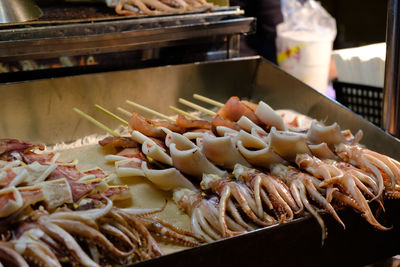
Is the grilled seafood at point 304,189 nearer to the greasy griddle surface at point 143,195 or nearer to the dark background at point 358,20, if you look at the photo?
the greasy griddle surface at point 143,195

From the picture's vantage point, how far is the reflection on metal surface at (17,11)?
272 cm

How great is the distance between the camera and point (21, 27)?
2.64 meters

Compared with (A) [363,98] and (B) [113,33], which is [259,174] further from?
(A) [363,98]

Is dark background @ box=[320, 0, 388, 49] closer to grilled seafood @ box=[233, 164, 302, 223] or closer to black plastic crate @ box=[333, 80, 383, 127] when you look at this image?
black plastic crate @ box=[333, 80, 383, 127]

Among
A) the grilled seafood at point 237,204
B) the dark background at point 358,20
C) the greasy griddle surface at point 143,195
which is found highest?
the dark background at point 358,20

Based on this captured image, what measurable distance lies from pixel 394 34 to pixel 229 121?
97cm

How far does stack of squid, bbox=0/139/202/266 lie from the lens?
141 cm

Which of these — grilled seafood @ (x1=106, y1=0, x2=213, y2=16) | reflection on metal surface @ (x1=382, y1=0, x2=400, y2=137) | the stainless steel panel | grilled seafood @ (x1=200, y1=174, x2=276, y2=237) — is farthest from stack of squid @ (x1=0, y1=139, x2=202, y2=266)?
grilled seafood @ (x1=106, y1=0, x2=213, y2=16)

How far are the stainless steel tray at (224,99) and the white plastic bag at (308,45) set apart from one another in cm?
221

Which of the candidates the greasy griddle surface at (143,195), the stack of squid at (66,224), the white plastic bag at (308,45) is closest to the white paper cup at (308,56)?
the white plastic bag at (308,45)

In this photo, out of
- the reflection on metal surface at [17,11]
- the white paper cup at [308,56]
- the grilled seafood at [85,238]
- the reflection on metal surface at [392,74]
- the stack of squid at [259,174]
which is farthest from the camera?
the white paper cup at [308,56]

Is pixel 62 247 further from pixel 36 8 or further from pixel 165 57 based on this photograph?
pixel 36 8

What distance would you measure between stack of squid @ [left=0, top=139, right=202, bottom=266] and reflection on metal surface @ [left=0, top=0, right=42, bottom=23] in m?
1.28

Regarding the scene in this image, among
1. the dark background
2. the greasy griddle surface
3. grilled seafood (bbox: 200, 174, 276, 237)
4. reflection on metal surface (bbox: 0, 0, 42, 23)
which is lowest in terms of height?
the greasy griddle surface
